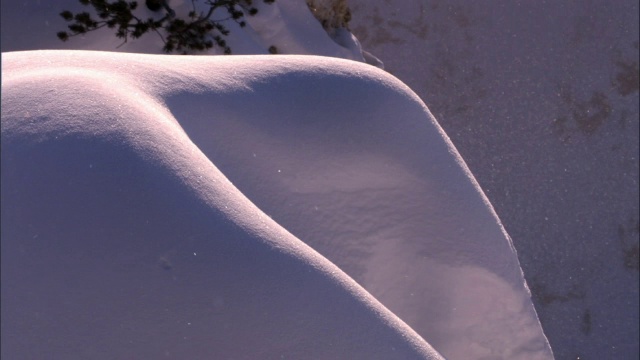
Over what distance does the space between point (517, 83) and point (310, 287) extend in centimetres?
507

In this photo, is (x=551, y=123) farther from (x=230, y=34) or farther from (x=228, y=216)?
(x=228, y=216)

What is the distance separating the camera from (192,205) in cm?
183

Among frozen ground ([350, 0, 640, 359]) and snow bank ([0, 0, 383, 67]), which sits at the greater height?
snow bank ([0, 0, 383, 67])

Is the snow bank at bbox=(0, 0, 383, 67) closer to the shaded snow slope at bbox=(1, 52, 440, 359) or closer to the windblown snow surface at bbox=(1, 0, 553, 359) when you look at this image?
the windblown snow surface at bbox=(1, 0, 553, 359)

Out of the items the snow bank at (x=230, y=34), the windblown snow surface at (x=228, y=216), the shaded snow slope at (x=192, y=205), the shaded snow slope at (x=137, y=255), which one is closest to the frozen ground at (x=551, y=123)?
the snow bank at (x=230, y=34)

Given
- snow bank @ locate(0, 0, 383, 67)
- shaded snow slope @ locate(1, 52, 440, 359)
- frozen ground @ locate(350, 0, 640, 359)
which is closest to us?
shaded snow slope @ locate(1, 52, 440, 359)

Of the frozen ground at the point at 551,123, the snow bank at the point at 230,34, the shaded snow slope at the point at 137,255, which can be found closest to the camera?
the shaded snow slope at the point at 137,255

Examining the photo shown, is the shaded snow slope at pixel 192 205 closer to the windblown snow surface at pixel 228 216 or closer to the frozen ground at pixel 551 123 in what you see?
the windblown snow surface at pixel 228 216

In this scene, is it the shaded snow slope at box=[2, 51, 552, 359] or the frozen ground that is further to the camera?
the frozen ground

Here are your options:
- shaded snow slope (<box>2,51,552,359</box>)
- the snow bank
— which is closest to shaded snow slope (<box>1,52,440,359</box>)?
shaded snow slope (<box>2,51,552,359</box>)

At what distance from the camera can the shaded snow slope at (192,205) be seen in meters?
1.72

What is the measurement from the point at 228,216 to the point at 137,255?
0.22 m

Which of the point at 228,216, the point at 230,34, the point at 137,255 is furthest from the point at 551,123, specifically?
the point at 137,255

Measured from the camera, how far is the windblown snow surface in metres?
1.73
